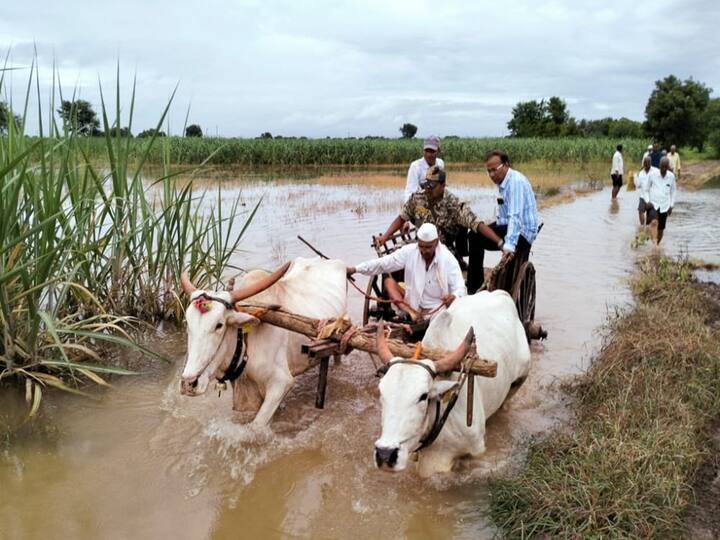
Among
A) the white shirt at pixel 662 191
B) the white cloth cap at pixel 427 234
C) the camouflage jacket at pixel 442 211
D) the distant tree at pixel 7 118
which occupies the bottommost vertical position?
the white cloth cap at pixel 427 234

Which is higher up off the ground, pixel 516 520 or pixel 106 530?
pixel 516 520

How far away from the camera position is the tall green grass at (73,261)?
485 cm

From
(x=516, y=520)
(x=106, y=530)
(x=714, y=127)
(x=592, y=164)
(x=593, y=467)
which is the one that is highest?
(x=714, y=127)

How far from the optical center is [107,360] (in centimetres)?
609

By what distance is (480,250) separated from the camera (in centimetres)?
636

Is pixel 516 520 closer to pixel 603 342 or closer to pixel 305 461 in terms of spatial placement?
pixel 305 461

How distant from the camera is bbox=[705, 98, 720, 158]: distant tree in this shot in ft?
148

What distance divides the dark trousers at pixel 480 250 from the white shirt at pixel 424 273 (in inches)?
44.4

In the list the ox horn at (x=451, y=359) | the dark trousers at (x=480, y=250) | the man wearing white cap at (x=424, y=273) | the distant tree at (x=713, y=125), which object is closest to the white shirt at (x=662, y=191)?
the dark trousers at (x=480, y=250)

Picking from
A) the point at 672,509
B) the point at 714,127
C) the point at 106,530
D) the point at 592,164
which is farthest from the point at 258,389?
the point at 714,127

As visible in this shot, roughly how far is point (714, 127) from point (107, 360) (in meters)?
49.4

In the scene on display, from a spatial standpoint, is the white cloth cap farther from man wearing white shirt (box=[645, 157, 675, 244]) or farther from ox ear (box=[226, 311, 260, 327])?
man wearing white shirt (box=[645, 157, 675, 244])

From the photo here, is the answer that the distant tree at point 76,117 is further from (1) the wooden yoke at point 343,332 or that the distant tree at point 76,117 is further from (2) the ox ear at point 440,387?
(2) the ox ear at point 440,387

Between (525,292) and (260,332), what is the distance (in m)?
2.89
